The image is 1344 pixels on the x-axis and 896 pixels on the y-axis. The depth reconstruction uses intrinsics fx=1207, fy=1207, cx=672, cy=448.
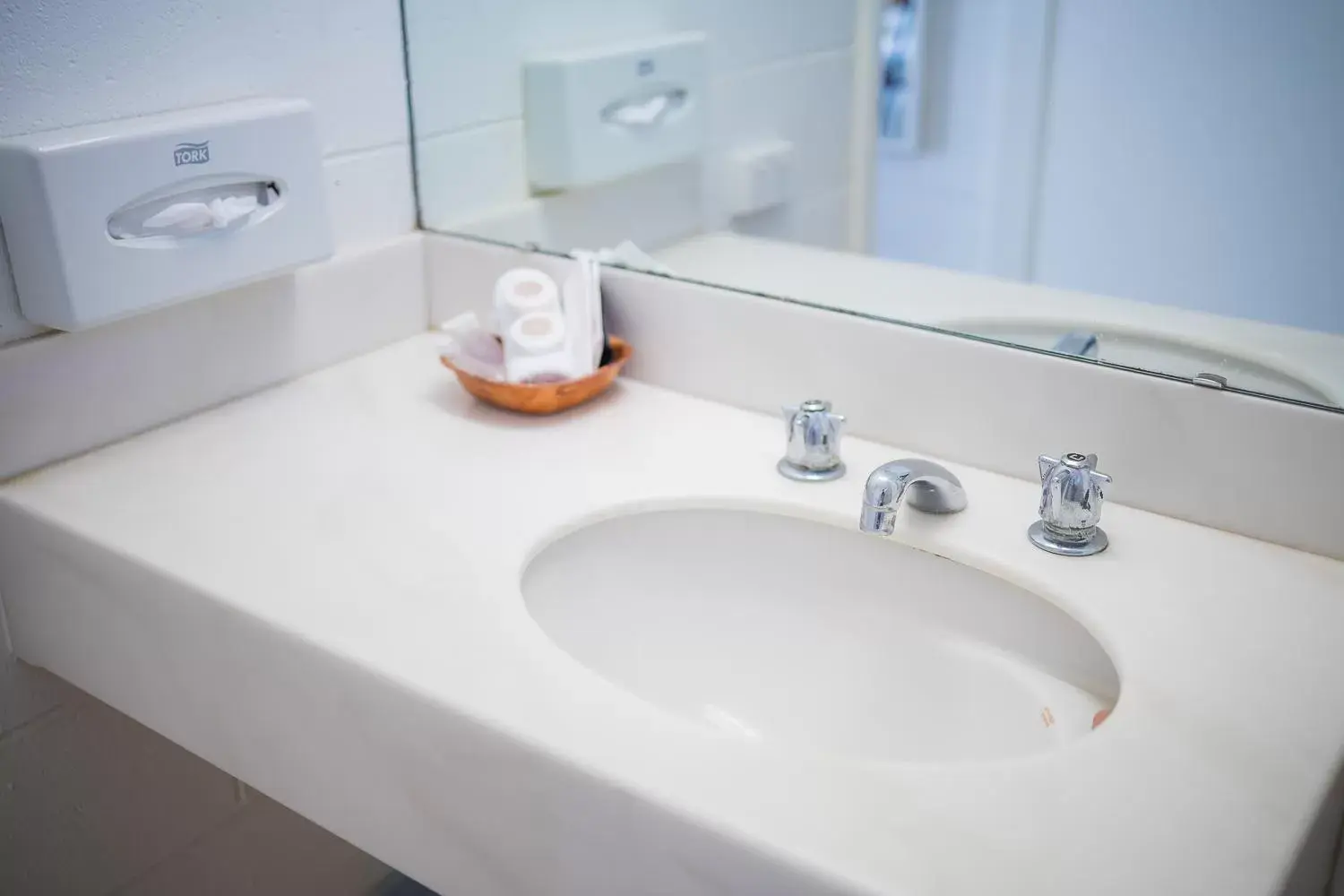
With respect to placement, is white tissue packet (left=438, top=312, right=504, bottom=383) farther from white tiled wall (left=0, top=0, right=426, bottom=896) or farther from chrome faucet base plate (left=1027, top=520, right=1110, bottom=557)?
chrome faucet base plate (left=1027, top=520, right=1110, bottom=557)

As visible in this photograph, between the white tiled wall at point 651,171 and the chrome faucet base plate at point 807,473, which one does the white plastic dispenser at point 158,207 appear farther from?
the chrome faucet base plate at point 807,473

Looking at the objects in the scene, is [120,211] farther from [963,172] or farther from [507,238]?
[963,172]

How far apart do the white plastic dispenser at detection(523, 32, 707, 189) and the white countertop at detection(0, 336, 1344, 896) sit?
0.24 metres

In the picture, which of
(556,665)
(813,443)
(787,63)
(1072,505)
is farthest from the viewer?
(787,63)

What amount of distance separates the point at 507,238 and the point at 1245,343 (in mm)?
703

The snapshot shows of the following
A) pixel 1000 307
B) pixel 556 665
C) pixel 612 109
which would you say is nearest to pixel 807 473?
pixel 1000 307

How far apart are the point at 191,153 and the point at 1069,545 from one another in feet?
2.43

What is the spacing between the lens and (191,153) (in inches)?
38.2

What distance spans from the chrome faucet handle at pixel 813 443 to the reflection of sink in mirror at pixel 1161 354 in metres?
0.13

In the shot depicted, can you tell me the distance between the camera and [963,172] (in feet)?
3.11

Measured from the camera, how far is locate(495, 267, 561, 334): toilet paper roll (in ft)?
3.59

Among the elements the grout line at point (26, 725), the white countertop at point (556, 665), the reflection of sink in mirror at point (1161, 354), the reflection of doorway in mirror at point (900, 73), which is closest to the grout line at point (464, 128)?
the white countertop at point (556, 665)

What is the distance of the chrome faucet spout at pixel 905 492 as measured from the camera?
83cm

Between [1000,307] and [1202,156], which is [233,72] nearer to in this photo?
[1000,307]
